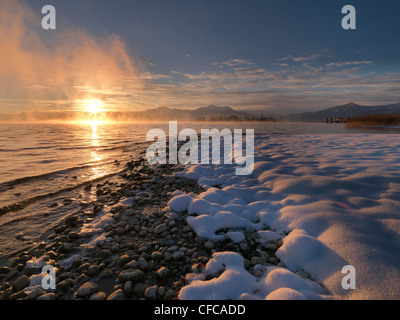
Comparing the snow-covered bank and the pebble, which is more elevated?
the snow-covered bank

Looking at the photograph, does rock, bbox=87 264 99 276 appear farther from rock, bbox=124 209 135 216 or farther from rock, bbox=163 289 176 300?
rock, bbox=124 209 135 216

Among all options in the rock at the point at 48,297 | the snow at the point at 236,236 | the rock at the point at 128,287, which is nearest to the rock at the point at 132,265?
the rock at the point at 128,287

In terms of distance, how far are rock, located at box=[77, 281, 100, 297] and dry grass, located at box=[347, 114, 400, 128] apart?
4336 centimetres

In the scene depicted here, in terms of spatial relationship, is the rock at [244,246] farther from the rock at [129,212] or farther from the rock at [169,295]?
the rock at [129,212]

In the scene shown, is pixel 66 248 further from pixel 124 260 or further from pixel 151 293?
pixel 151 293

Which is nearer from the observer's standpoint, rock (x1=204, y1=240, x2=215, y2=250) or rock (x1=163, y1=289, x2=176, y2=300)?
rock (x1=163, y1=289, x2=176, y2=300)

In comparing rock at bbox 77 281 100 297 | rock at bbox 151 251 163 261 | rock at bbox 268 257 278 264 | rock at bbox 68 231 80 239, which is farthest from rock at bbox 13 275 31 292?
rock at bbox 268 257 278 264

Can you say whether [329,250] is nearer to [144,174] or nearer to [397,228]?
[397,228]

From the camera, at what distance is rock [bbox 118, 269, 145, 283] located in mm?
2738

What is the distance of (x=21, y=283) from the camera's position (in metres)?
2.75

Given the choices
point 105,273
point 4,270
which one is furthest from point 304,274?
point 4,270

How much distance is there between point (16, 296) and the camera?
102 inches

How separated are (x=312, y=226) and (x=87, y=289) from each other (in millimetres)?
3868
